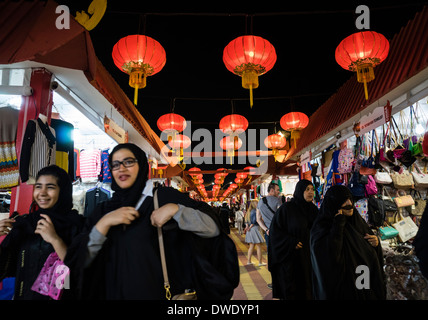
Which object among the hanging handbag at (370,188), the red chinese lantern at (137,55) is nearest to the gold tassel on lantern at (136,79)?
the red chinese lantern at (137,55)

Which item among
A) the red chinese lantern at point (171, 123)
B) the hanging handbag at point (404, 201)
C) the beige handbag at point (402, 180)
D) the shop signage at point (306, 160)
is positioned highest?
the red chinese lantern at point (171, 123)

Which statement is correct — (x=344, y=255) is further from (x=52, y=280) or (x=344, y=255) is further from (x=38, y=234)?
(x=38, y=234)

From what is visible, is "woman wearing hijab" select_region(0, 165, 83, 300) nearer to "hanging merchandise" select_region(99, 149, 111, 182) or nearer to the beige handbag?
"hanging merchandise" select_region(99, 149, 111, 182)

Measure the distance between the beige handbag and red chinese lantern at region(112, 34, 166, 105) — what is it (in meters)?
4.52

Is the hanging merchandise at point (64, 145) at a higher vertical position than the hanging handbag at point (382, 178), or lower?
higher

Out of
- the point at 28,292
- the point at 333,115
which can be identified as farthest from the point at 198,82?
the point at 28,292

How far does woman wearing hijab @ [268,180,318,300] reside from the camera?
12.7 ft

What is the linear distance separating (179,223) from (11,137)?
9.56ft

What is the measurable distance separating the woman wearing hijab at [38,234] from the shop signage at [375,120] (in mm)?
4136

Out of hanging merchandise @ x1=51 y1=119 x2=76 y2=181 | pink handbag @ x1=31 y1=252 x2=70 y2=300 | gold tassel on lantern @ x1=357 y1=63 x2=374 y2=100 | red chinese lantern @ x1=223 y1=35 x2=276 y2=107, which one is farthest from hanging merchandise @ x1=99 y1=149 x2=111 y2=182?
gold tassel on lantern @ x1=357 y1=63 x2=374 y2=100

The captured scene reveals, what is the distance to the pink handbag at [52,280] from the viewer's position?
69.9 inches

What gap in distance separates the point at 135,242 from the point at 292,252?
3.01 meters

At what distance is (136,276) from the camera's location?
54.1 inches

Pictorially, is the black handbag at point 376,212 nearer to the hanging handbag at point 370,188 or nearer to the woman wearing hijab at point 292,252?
the hanging handbag at point 370,188
